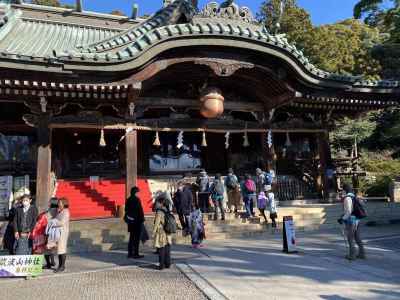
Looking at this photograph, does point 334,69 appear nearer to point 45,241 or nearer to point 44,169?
point 44,169

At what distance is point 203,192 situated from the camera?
11.8 m

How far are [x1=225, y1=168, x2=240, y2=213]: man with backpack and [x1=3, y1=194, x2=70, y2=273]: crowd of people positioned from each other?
6.27 m

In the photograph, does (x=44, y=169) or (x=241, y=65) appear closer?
(x=44, y=169)

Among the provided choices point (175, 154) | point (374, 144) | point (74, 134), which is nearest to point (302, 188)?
point (374, 144)

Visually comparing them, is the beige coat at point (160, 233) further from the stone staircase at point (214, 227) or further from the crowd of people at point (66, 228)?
the stone staircase at point (214, 227)

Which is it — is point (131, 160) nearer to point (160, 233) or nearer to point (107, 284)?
point (160, 233)

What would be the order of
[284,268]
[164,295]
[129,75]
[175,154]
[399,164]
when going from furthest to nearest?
[399,164]
[175,154]
[129,75]
[284,268]
[164,295]

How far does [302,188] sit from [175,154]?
6105 mm

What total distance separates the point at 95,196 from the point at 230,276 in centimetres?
823

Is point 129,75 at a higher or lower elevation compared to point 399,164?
higher

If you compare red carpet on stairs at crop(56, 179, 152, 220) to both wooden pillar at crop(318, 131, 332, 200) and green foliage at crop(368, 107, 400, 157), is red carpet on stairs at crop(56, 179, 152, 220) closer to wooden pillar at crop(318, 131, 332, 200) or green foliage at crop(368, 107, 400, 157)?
wooden pillar at crop(318, 131, 332, 200)

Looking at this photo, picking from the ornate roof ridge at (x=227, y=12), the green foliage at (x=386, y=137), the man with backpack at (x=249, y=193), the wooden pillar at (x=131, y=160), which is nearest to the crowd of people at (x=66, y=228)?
the man with backpack at (x=249, y=193)

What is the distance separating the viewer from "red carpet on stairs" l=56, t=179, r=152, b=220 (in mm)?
12145

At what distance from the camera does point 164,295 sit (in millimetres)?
5270
